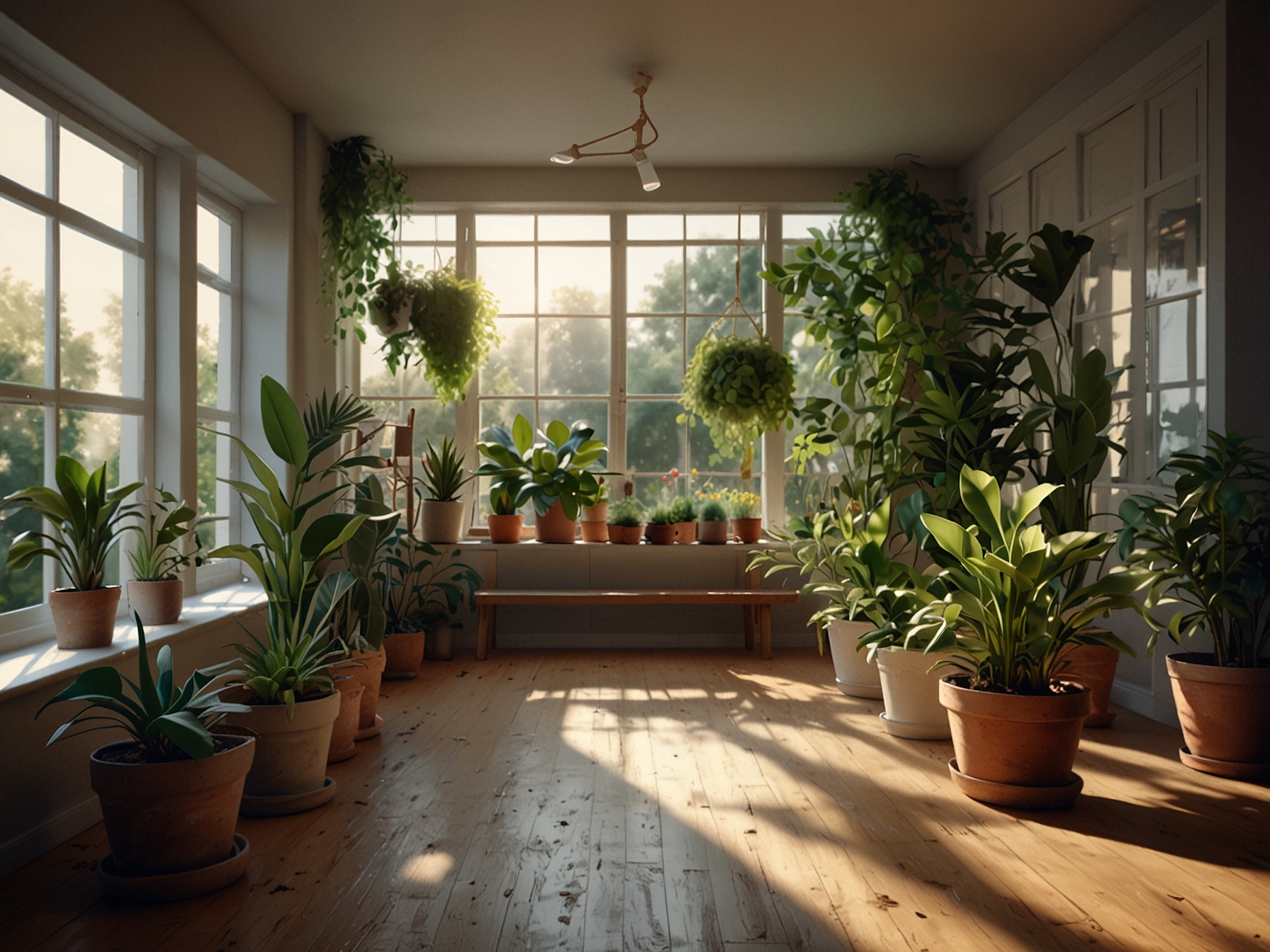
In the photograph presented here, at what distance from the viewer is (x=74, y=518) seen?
2.74 meters

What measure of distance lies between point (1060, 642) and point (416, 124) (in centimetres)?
404

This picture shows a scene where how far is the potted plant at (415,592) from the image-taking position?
182 inches

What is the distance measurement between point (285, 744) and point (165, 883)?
58 centimetres

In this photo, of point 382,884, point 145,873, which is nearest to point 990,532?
point 382,884

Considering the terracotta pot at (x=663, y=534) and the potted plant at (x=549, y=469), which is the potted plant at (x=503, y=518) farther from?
the terracotta pot at (x=663, y=534)

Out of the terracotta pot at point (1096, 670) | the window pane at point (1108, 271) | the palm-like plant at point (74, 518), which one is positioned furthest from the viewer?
the window pane at point (1108, 271)

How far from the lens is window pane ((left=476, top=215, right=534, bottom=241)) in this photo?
227 inches

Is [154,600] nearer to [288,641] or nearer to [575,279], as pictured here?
[288,641]

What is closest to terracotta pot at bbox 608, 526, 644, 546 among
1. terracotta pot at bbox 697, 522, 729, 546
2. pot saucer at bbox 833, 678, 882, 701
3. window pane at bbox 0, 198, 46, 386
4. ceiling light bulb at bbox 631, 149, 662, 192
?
terracotta pot at bbox 697, 522, 729, 546

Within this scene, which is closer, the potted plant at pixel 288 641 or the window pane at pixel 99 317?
the potted plant at pixel 288 641

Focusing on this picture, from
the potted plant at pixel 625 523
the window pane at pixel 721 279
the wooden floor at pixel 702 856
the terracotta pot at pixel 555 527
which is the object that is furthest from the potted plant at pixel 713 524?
the wooden floor at pixel 702 856

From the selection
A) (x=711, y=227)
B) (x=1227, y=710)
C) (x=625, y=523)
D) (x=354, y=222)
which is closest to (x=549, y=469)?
(x=625, y=523)

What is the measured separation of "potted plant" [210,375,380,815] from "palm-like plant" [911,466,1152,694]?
1860 mm

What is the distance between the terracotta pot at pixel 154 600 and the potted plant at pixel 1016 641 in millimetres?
2585
